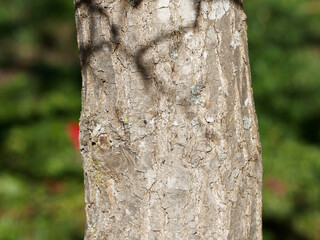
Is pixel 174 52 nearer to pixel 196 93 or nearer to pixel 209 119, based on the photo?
pixel 196 93

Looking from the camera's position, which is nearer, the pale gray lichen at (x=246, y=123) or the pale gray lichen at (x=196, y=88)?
the pale gray lichen at (x=196, y=88)

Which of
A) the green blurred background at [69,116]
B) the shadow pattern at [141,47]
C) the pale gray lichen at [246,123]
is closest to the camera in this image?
the shadow pattern at [141,47]

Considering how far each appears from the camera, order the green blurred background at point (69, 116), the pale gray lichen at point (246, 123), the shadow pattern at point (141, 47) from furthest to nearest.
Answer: the green blurred background at point (69, 116) < the pale gray lichen at point (246, 123) < the shadow pattern at point (141, 47)

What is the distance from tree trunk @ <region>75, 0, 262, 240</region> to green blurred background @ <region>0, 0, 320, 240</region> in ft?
6.06

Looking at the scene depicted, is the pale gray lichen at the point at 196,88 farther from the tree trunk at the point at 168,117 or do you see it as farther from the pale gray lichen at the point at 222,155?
the pale gray lichen at the point at 222,155

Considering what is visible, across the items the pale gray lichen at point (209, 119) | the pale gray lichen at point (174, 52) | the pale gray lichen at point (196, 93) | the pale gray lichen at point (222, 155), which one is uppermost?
the pale gray lichen at point (174, 52)

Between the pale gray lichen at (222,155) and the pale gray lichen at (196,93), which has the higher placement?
the pale gray lichen at (196,93)

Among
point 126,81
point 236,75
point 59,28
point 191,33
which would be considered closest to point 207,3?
point 191,33

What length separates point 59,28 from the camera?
659 centimetres

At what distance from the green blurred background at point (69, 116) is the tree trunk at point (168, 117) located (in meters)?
1.85

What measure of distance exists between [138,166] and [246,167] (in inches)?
16.3

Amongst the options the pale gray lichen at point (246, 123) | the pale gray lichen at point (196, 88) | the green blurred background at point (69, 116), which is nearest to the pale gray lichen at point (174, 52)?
the pale gray lichen at point (196, 88)

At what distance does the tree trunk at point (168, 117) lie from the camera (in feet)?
5.13

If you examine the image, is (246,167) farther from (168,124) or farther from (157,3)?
(157,3)
